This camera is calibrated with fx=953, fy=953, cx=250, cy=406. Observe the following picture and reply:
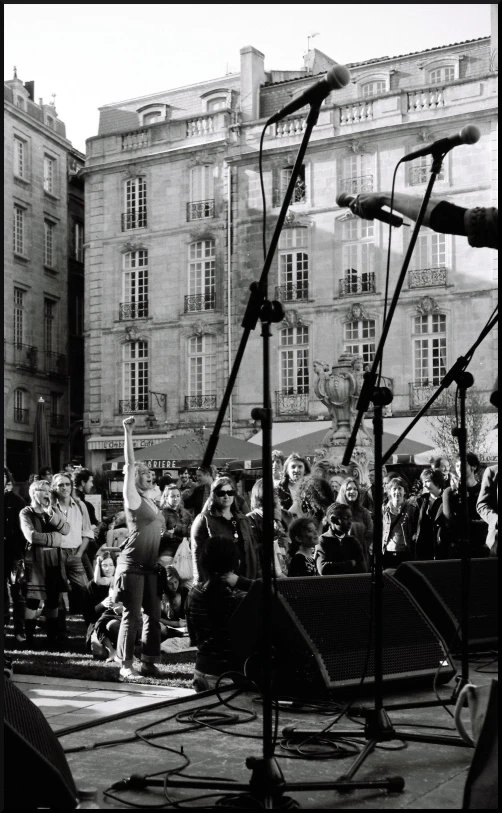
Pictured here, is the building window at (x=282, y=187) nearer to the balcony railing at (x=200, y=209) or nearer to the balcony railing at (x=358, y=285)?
the balcony railing at (x=200, y=209)

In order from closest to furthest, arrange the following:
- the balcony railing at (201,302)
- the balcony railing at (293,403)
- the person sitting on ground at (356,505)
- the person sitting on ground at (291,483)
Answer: the person sitting on ground at (356,505), the person sitting on ground at (291,483), the balcony railing at (293,403), the balcony railing at (201,302)

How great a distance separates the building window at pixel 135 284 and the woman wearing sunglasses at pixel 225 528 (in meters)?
28.1

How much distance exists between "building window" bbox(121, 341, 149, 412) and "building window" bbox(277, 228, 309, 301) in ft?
19.9

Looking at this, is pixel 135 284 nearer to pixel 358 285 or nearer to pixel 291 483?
pixel 358 285

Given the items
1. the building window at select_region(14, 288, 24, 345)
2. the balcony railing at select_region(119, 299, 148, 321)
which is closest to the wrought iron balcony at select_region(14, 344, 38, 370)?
the building window at select_region(14, 288, 24, 345)

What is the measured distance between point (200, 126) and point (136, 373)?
9.16 m

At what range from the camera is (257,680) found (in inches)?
250

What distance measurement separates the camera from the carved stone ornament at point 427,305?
29.5 m

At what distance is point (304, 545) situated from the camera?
834 centimetres

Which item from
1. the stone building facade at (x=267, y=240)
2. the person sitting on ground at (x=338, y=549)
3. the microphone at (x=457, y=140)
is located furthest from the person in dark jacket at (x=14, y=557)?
the stone building facade at (x=267, y=240)

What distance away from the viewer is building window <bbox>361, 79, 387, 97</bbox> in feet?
108

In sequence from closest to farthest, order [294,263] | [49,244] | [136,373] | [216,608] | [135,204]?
[216,608] → [294,263] → [136,373] → [135,204] → [49,244]

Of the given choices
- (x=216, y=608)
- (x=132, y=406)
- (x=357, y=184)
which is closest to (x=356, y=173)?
(x=357, y=184)

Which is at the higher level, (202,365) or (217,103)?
(217,103)
